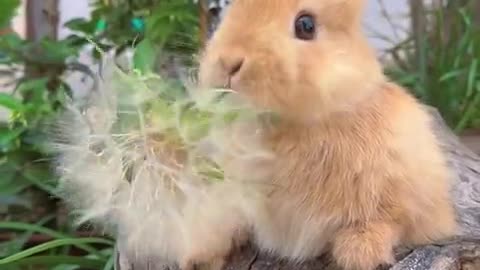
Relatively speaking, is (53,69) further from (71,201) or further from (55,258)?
(71,201)

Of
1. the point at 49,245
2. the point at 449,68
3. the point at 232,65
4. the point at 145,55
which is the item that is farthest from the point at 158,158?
the point at 449,68

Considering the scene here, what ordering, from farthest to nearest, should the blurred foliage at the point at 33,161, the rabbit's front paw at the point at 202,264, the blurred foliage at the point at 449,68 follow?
the blurred foliage at the point at 449,68 → the blurred foliage at the point at 33,161 → the rabbit's front paw at the point at 202,264

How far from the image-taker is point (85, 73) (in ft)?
4.91

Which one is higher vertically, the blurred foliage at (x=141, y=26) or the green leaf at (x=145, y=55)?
the blurred foliage at (x=141, y=26)

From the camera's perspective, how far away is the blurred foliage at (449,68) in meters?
1.63

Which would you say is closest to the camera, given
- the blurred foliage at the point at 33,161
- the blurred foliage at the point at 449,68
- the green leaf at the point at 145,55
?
the green leaf at the point at 145,55

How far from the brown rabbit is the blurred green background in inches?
10.0

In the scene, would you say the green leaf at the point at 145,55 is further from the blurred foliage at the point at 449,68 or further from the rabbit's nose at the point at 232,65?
the blurred foliage at the point at 449,68

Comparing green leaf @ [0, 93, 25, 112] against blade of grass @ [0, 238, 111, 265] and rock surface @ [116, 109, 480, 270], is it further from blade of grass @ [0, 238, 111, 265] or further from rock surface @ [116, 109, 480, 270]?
rock surface @ [116, 109, 480, 270]

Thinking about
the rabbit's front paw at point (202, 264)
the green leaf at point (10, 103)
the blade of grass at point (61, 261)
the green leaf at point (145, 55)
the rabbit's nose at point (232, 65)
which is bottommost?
the blade of grass at point (61, 261)

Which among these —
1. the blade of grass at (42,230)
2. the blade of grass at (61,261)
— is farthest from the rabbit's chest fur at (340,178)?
the blade of grass at (42,230)

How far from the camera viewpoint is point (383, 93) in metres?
0.77

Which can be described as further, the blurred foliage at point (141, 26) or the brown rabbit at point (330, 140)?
the blurred foliage at point (141, 26)

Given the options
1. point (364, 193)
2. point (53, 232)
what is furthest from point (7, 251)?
point (364, 193)
